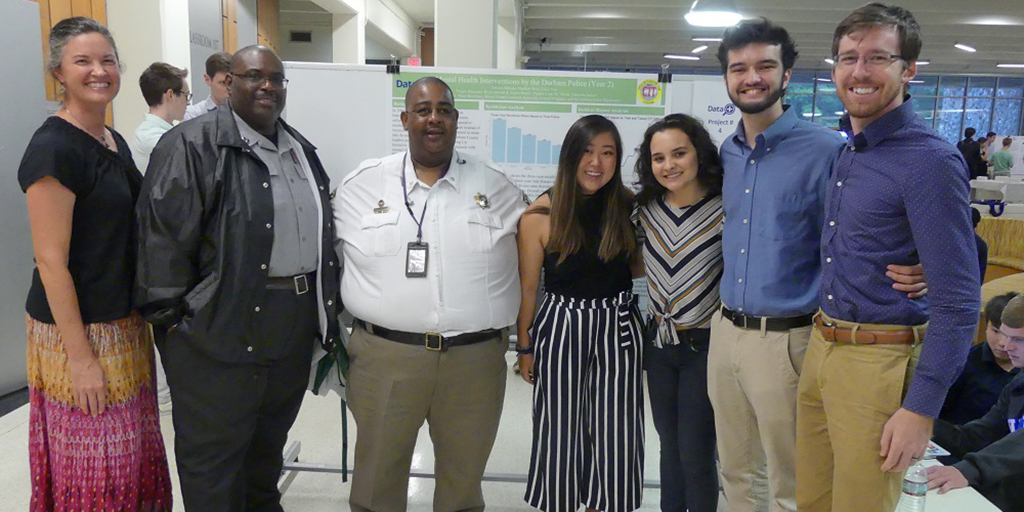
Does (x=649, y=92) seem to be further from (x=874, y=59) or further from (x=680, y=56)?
(x=680, y=56)

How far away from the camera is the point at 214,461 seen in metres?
2.03

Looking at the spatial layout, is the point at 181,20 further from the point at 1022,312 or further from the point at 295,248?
the point at 1022,312

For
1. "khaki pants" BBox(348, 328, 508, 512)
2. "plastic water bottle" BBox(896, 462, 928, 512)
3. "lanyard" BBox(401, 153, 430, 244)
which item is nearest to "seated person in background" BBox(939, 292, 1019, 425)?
"plastic water bottle" BBox(896, 462, 928, 512)

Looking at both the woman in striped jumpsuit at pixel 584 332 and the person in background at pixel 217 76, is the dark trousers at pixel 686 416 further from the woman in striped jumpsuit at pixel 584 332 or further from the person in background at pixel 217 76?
the person in background at pixel 217 76

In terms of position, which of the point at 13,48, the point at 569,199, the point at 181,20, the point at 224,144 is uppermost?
the point at 181,20

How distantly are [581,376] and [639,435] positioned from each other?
333mm

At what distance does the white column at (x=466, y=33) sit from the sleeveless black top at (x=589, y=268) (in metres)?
3.52

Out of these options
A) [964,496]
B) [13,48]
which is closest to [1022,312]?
[964,496]

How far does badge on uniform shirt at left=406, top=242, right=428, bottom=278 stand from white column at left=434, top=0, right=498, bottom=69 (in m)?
3.72

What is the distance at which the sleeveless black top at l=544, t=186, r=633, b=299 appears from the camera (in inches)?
88.3

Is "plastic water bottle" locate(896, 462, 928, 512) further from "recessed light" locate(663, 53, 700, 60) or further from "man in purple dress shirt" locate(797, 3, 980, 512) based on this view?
"recessed light" locate(663, 53, 700, 60)

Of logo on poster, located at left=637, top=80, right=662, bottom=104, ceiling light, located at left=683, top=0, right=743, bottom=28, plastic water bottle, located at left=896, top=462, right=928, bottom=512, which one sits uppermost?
ceiling light, located at left=683, top=0, right=743, bottom=28

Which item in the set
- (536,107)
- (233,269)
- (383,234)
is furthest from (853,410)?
(536,107)

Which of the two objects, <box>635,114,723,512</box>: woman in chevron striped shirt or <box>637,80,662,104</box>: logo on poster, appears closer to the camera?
<box>635,114,723,512</box>: woman in chevron striped shirt
